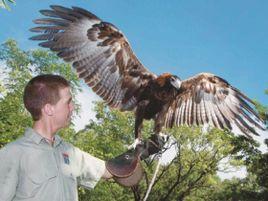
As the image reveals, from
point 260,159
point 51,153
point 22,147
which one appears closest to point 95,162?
point 51,153

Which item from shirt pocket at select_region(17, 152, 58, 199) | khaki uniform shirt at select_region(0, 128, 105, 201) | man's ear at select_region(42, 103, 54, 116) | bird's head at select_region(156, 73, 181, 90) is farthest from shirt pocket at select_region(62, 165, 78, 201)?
bird's head at select_region(156, 73, 181, 90)

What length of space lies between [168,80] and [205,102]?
1596 millimetres

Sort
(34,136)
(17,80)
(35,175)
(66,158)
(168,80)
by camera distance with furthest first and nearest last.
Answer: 1. (17,80)
2. (168,80)
3. (66,158)
4. (34,136)
5. (35,175)

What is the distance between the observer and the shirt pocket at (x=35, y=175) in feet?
9.05

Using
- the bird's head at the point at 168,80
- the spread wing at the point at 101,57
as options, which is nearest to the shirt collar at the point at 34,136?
the bird's head at the point at 168,80

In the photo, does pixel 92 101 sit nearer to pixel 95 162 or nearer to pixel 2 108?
pixel 2 108

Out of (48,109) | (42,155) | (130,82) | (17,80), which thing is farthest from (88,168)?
(17,80)

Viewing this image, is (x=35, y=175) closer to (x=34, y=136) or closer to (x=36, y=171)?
(x=36, y=171)

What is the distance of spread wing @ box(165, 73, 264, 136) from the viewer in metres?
9.05

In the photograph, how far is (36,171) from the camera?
111 inches

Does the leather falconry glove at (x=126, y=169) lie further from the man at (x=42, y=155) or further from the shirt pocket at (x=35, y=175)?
the shirt pocket at (x=35, y=175)

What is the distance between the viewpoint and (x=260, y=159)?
21.9 metres

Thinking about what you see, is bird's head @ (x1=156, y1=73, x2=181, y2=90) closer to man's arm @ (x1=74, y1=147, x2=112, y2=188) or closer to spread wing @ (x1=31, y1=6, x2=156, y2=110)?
spread wing @ (x1=31, y1=6, x2=156, y2=110)

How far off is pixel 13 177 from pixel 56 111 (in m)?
0.52
